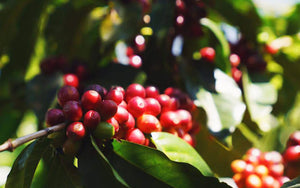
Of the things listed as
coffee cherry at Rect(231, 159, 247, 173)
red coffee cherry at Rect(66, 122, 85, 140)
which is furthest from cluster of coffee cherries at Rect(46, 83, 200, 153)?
coffee cherry at Rect(231, 159, 247, 173)

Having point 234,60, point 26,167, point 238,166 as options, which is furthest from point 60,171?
point 234,60

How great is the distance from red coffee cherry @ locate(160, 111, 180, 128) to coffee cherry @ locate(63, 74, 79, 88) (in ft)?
1.46

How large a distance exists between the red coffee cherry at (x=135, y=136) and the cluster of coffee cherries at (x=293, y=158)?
628mm

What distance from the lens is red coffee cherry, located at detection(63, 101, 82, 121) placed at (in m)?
0.92

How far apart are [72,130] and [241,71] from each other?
0.98m

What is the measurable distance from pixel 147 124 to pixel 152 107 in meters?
0.07

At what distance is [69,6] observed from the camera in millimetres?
1874

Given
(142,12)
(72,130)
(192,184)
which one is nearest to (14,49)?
(142,12)

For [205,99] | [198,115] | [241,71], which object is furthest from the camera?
[241,71]

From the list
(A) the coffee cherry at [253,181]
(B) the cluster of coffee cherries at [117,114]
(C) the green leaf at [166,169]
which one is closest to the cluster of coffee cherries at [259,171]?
(A) the coffee cherry at [253,181]

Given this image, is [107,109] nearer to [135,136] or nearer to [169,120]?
[135,136]

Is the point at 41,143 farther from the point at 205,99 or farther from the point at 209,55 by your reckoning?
the point at 209,55

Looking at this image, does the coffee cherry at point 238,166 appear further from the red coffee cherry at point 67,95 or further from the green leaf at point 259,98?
the red coffee cherry at point 67,95

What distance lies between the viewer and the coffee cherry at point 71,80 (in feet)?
4.66
